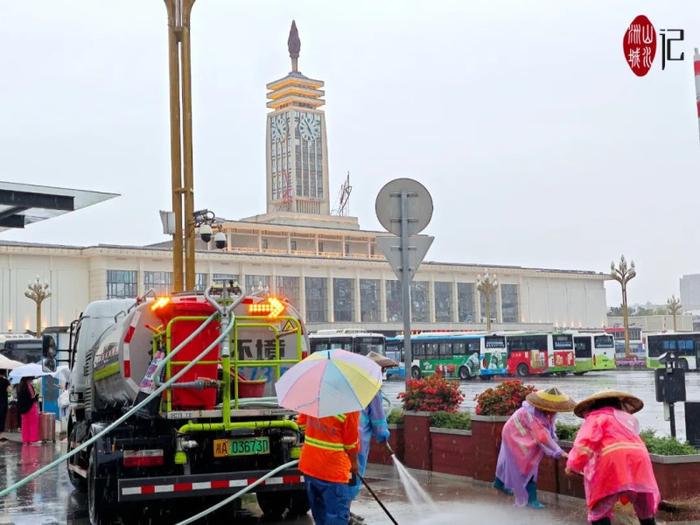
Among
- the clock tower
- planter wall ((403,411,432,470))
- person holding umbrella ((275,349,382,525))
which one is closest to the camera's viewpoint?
person holding umbrella ((275,349,382,525))

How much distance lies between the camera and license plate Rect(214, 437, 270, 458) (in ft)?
32.2

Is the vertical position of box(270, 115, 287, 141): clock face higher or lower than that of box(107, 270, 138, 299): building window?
higher

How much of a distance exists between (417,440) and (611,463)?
23.2 feet

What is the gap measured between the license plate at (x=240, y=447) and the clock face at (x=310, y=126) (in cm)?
12696

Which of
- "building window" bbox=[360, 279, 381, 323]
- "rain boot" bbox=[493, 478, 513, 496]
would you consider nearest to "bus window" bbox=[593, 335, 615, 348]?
"rain boot" bbox=[493, 478, 513, 496]

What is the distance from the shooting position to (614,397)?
24.8ft

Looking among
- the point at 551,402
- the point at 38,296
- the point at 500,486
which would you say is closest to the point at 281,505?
the point at 500,486

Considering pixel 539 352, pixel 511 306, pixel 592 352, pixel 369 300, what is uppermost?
pixel 369 300

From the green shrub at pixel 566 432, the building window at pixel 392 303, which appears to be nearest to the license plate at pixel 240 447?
the green shrub at pixel 566 432

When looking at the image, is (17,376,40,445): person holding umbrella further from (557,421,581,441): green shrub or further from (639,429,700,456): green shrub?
(639,429,700,456): green shrub

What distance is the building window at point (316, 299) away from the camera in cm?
10469

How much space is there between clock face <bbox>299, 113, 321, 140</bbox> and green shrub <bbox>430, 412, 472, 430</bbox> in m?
123

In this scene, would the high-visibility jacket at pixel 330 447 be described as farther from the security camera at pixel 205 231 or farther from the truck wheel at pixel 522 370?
the truck wheel at pixel 522 370

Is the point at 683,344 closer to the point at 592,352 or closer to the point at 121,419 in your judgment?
the point at 592,352
